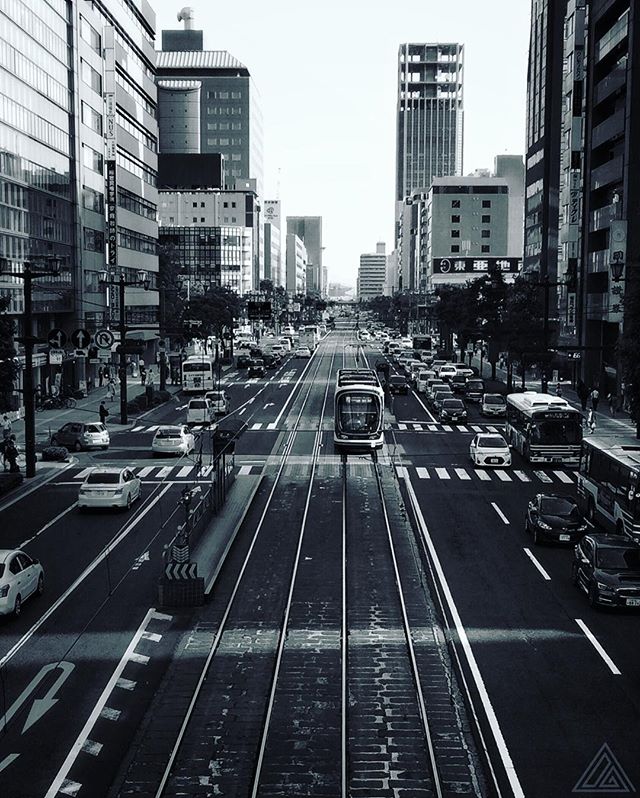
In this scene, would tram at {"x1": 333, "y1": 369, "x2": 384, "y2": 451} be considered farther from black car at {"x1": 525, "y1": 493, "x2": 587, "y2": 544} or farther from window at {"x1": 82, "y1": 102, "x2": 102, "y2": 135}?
window at {"x1": 82, "y1": 102, "x2": 102, "y2": 135}

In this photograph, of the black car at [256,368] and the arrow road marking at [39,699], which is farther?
the black car at [256,368]

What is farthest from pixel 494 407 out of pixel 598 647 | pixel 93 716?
pixel 93 716

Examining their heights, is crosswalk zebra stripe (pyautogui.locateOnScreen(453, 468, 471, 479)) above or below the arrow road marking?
below

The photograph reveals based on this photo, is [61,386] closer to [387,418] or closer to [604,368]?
[387,418]

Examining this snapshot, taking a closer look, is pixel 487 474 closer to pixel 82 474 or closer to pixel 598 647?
pixel 82 474

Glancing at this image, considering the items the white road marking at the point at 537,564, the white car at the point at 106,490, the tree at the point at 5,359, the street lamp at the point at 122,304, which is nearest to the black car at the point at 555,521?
the white road marking at the point at 537,564

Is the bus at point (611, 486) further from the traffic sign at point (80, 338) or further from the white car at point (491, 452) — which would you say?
the traffic sign at point (80, 338)

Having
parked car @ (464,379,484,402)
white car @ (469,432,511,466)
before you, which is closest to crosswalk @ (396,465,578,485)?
white car @ (469,432,511,466)
